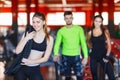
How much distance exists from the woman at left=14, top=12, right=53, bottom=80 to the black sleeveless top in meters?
1.77

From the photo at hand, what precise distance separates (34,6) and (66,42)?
2.09m

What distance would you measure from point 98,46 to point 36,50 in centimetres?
194

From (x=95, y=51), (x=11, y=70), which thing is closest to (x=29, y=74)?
(x=11, y=70)

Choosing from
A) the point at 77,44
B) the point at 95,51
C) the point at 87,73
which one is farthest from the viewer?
the point at 87,73

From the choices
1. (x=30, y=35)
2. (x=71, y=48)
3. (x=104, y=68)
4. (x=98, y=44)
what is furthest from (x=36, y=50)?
(x=104, y=68)

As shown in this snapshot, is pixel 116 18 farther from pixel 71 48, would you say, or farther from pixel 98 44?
pixel 71 48

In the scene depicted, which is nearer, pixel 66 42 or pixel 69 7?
pixel 66 42

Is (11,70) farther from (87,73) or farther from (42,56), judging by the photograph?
(87,73)

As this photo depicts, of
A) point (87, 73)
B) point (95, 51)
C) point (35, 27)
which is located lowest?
point (87, 73)

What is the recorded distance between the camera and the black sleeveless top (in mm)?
5484

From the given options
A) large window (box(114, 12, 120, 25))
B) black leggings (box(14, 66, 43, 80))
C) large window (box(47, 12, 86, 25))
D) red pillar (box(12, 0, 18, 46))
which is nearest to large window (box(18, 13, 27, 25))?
red pillar (box(12, 0, 18, 46))

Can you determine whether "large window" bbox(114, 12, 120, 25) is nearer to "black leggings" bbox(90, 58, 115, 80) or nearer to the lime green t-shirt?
"black leggings" bbox(90, 58, 115, 80)

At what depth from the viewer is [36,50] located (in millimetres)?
3791

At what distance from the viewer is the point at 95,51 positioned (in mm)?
5598
